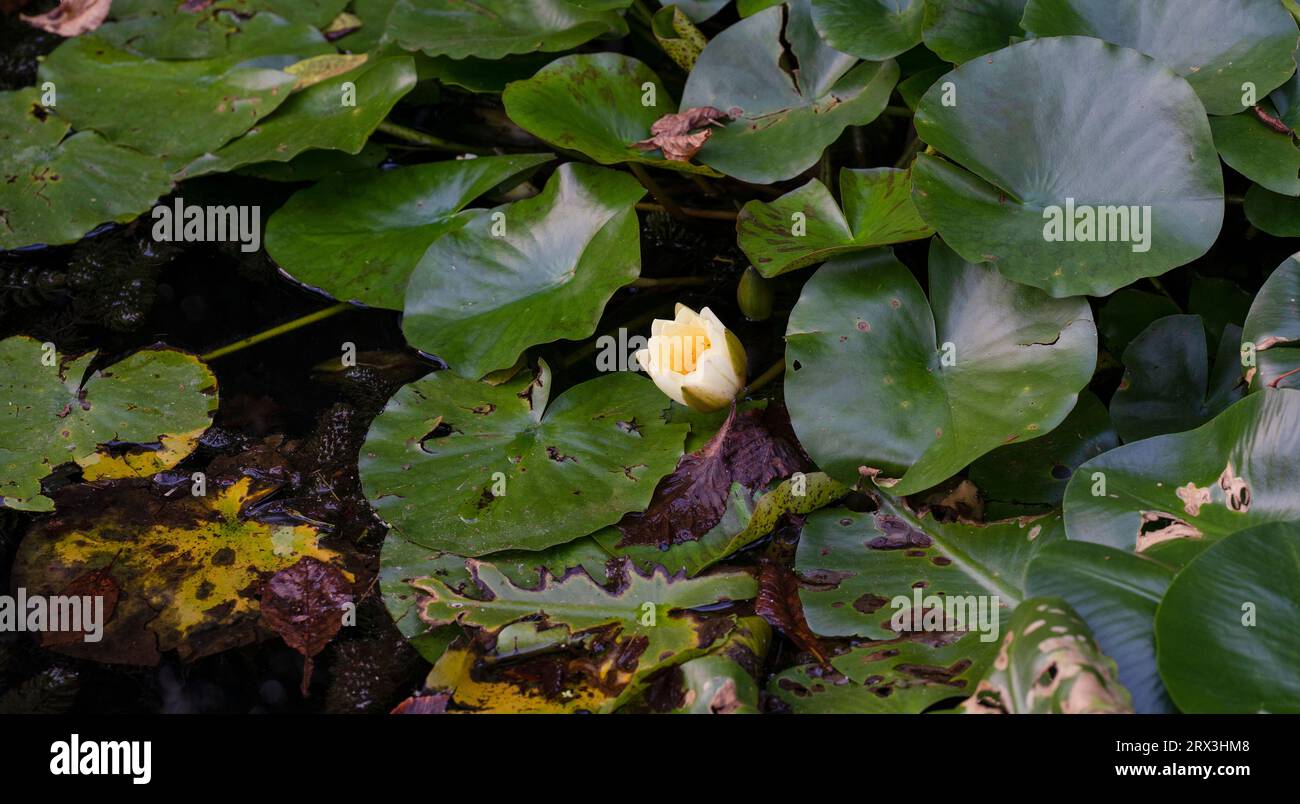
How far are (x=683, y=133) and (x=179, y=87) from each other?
1307mm

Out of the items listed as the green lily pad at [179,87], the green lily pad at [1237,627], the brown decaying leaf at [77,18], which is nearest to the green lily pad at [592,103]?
the green lily pad at [179,87]

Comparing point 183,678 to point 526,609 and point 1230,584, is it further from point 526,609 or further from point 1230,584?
point 1230,584

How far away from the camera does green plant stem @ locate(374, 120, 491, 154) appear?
241 cm

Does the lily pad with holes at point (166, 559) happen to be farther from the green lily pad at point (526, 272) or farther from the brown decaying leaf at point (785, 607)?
the brown decaying leaf at point (785, 607)

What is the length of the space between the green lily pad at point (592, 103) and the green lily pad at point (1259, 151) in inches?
37.2

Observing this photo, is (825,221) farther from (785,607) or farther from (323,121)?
(323,121)

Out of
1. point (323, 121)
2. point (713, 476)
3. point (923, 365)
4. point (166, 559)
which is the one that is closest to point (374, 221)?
point (323, 121)

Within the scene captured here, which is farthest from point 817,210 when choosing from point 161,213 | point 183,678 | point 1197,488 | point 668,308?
point 161,213

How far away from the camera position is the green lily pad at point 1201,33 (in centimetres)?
172

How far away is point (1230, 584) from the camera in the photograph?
123 centimetres

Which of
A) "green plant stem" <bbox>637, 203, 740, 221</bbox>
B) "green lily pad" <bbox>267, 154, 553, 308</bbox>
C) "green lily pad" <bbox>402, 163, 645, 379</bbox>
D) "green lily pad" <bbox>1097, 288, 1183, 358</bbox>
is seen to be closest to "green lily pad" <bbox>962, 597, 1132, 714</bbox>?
"green lily pad" <bbox>1097, 288, 1183, 358</bbox>

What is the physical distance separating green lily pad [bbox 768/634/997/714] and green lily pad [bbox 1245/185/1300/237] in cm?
96

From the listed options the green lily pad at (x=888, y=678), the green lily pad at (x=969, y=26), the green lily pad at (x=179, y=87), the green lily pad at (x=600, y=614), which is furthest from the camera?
the green lily pad at (x=179, y=87)
